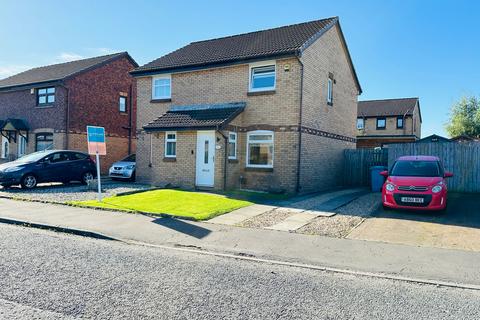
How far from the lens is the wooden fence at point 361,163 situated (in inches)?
746

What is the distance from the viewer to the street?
4008 millimetres

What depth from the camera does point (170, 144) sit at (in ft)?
53.4

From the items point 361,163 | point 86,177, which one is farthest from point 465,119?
point 86,177

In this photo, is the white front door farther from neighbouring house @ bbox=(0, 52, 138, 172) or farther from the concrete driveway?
neighbouring house @ bbox=(0, 52, 138, 172)

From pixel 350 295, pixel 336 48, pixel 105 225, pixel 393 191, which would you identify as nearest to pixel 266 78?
pixel 336 48

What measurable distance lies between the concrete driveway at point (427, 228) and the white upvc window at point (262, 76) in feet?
23.7

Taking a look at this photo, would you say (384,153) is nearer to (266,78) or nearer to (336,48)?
(336,48)

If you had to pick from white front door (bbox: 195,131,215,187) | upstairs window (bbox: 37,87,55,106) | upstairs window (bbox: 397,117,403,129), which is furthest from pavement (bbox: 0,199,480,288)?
upstairs window (bbox: 397,117,403,129)

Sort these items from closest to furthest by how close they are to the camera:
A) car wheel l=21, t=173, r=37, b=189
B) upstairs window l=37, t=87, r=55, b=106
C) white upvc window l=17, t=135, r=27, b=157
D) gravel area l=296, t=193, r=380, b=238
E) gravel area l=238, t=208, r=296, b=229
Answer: gravel area l=296, t=193, r=380, b=238, gravel area l=238, t=208, r=296, b=229, car wheel l=21, t=173, r=37, b=189, upstairs window l=37, t=87, r=55, b=106, white upvc window l=17, t=135, r=27, b=157

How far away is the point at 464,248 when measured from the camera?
23.1ft

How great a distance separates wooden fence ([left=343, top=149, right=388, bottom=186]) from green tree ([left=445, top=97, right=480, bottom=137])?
35.9 m

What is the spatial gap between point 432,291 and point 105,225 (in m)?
6.92

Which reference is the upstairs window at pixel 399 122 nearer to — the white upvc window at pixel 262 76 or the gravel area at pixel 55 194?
the white upvc window at pixel 262 76

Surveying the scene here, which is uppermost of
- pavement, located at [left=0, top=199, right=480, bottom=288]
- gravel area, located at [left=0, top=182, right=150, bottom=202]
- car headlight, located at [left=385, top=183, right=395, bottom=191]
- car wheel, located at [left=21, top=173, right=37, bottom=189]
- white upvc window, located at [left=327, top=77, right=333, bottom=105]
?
white upvc window, located at [left=327, top=77, right=333, bottom=105]
